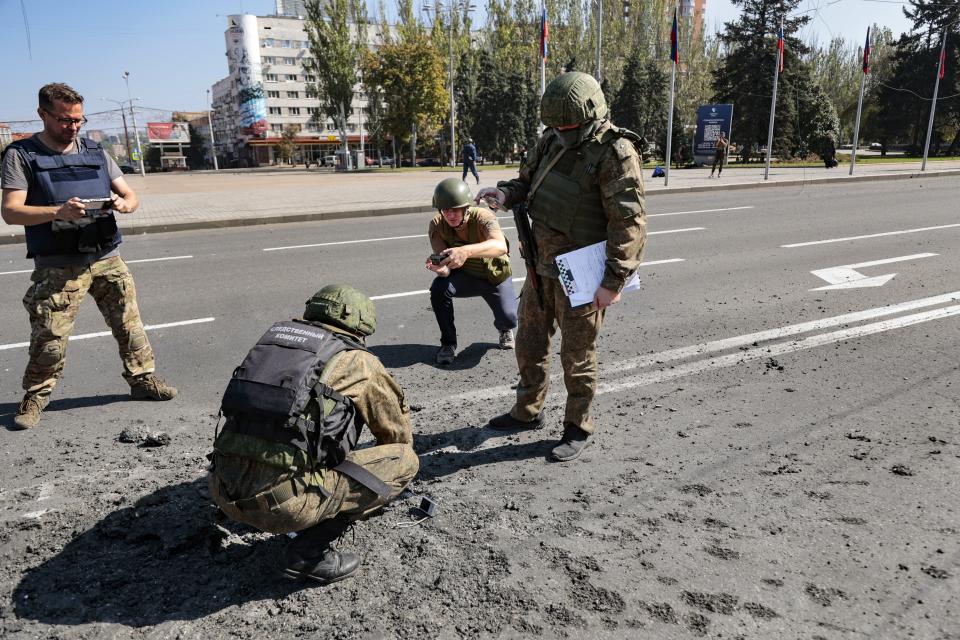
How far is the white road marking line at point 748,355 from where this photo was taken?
4270mm

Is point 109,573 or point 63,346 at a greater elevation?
point 63,346

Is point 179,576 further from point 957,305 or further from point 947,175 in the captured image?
point 947,175

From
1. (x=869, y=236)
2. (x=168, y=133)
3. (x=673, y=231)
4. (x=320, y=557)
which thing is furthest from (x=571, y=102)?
(x=168, y=133)

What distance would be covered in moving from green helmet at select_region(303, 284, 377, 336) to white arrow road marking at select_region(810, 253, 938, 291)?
592cm

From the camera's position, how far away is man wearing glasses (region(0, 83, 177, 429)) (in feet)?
11.9

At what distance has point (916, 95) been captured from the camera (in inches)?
1706

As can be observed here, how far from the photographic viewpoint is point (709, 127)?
29.5m

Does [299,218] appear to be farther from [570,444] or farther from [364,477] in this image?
[364,477]

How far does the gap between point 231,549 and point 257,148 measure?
295 ft

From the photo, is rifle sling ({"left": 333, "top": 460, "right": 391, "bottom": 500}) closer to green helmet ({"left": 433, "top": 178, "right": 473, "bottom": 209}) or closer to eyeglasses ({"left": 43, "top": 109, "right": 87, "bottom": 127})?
green helmet ({"left": 433, "top": 178, "right": 473, "bottom": 209})

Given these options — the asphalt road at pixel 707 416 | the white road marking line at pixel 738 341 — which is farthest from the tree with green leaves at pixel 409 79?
the white road marking line at pixel 738 341

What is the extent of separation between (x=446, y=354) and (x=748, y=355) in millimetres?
2357

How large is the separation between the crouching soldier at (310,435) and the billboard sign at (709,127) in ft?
99.3

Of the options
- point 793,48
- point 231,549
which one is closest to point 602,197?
point 231,549
